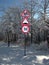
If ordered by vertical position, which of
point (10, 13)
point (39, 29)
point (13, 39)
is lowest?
point (13, 39)

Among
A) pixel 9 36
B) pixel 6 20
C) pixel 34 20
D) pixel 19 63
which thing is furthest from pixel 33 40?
A: pixel 19 63

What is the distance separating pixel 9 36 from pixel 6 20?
8.71 feet

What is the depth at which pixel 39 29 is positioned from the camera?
2219 centimetres

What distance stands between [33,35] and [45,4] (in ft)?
17.4

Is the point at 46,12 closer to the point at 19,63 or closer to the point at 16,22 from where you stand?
the point at 16,22

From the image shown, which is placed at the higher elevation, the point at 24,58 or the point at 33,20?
the point at 33,20

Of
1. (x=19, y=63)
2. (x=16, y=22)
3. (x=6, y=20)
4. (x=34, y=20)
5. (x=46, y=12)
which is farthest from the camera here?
(x=6, y=20)

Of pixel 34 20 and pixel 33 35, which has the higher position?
pixel 34 20

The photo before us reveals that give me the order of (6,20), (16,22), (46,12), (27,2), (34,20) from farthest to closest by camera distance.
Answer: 1. (6,20)
2. (16,22)
3. (34,20)
4. (27,2)
5. (46,12)

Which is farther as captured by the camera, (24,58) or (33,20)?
(33,20)

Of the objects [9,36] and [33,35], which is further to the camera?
[9,36]

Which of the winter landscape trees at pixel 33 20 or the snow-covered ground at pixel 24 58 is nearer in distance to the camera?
the snow-covered ground at pixel 24 58

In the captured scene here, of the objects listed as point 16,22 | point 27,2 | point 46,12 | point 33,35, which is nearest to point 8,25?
point 16,22

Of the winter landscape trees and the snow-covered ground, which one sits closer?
the snow-covered ground
